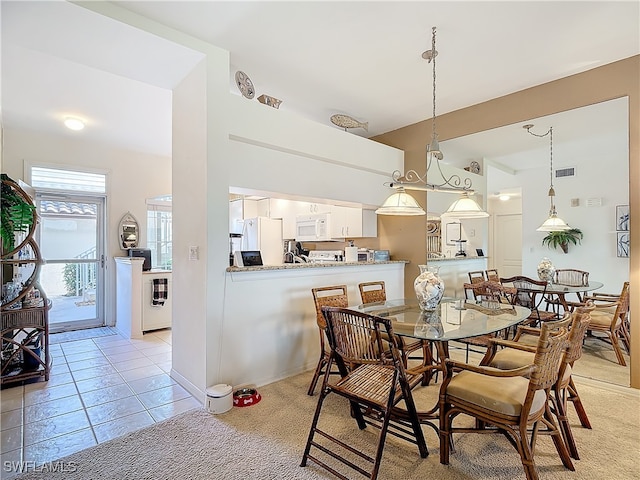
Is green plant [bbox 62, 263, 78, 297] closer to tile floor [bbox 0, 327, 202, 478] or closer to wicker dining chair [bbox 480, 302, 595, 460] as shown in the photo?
tile floor [bbox 0, 327, 202, 478]

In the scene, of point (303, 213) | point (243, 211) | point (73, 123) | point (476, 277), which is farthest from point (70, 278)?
point (476, 277)

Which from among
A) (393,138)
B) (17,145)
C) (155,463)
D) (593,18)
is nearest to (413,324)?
(155,463)

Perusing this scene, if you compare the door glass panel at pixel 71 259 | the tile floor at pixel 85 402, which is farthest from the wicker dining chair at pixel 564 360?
the door glass panel at pixel 71 259

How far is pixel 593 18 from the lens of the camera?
8.23ft

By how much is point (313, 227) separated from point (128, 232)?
2903 mm

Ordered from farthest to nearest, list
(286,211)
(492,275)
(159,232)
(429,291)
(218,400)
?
(286,211) < (159,232) < (492,275) < (429,291) < (218,400)

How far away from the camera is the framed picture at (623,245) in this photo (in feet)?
10.0

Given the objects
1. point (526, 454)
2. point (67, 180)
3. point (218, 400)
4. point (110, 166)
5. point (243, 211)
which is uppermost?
point (110, 166)

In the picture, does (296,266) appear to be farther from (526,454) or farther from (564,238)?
(564,238)

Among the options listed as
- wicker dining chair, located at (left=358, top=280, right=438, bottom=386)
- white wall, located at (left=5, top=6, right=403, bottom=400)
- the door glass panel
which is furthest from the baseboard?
the door glass panel

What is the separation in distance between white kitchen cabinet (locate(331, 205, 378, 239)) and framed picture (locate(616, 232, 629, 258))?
103 inches

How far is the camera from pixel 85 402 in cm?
282

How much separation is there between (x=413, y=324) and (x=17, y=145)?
551 cm

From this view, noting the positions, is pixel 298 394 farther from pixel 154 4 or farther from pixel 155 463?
pixel 154 4
